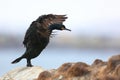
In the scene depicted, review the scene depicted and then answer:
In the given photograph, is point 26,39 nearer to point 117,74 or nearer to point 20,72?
point 20,72

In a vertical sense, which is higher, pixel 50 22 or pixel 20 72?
pixel 50 22

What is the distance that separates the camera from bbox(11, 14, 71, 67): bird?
469 inches

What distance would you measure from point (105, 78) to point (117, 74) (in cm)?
19

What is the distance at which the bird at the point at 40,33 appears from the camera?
11.9 meters

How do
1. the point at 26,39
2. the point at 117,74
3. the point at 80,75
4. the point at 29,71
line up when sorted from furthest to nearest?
the point at 26,39 → the point at 29,71 → the point at 80,75 → the point at 117,74

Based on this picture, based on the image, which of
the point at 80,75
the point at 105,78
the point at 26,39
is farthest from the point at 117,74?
the point at 26,39

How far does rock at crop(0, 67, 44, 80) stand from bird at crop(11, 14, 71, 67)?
0.86 metres

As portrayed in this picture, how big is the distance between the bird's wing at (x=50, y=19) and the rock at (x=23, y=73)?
1183 mm

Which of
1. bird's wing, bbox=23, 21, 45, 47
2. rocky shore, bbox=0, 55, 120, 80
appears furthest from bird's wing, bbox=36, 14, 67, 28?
rocky shore, bbox=0, 55, 120, 80

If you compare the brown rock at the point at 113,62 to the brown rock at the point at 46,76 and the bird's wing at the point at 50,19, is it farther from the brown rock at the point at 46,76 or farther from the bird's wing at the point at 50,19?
the bird's wing at the point at 50,19

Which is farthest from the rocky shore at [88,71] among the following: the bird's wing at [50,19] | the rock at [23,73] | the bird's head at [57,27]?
the bird's head at [57,27]

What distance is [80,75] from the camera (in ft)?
28.0

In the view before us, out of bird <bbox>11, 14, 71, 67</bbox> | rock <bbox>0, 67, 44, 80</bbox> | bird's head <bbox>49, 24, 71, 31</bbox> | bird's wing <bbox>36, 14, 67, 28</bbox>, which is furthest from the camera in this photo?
bird's head <bbox>49, 24, 71, 31</bbox>

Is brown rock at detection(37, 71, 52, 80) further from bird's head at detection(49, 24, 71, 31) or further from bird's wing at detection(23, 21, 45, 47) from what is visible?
bird's head at detection(49, 24, 71, 31)
